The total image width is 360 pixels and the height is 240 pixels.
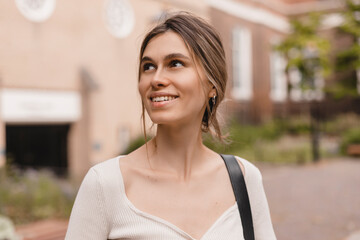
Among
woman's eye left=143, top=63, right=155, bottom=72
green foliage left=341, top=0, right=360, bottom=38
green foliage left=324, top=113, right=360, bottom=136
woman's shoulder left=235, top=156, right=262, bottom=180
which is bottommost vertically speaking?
green foliage left=324, top=113, right=360, bottom=136

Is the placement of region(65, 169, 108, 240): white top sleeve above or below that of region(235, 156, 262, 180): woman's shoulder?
below

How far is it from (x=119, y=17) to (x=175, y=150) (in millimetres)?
14866

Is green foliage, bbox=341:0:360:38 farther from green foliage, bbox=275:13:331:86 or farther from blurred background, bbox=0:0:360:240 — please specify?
green foliage, bbox=275:13:331:86

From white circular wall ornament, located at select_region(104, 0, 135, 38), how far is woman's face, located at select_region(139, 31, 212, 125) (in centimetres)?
1429

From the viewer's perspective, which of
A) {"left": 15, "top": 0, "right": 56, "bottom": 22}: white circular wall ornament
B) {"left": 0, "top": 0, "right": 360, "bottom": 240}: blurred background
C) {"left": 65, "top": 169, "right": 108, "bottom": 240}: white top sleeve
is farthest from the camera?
{"left": 15, "top": 0, "right": 56, "bottom": 22}: white circular wall ornament

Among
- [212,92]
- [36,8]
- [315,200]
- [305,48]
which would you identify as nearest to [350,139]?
[305,48]

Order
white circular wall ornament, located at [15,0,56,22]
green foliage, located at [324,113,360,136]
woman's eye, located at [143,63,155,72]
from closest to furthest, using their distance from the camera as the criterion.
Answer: woman's eye, located at [143,63,155,72]
white circular wall ornament, located at [15,0,56,22]
green foliage, located at [324,113,360,136]

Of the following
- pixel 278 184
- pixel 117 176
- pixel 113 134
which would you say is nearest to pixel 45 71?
pixel 113 134

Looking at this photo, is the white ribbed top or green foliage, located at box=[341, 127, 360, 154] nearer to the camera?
the white ribbed top

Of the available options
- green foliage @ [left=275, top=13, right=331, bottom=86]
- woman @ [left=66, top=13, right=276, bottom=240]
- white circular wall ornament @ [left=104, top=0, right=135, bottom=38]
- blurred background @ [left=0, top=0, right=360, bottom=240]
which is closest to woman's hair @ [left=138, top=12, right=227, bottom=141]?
woman @ [left=66, top=13, right=276, bottom=240]

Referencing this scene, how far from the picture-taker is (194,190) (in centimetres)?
151

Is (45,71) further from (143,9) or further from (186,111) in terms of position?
(186,111)

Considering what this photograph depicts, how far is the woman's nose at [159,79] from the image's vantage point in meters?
1.41

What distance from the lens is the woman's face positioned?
4.65 ft
